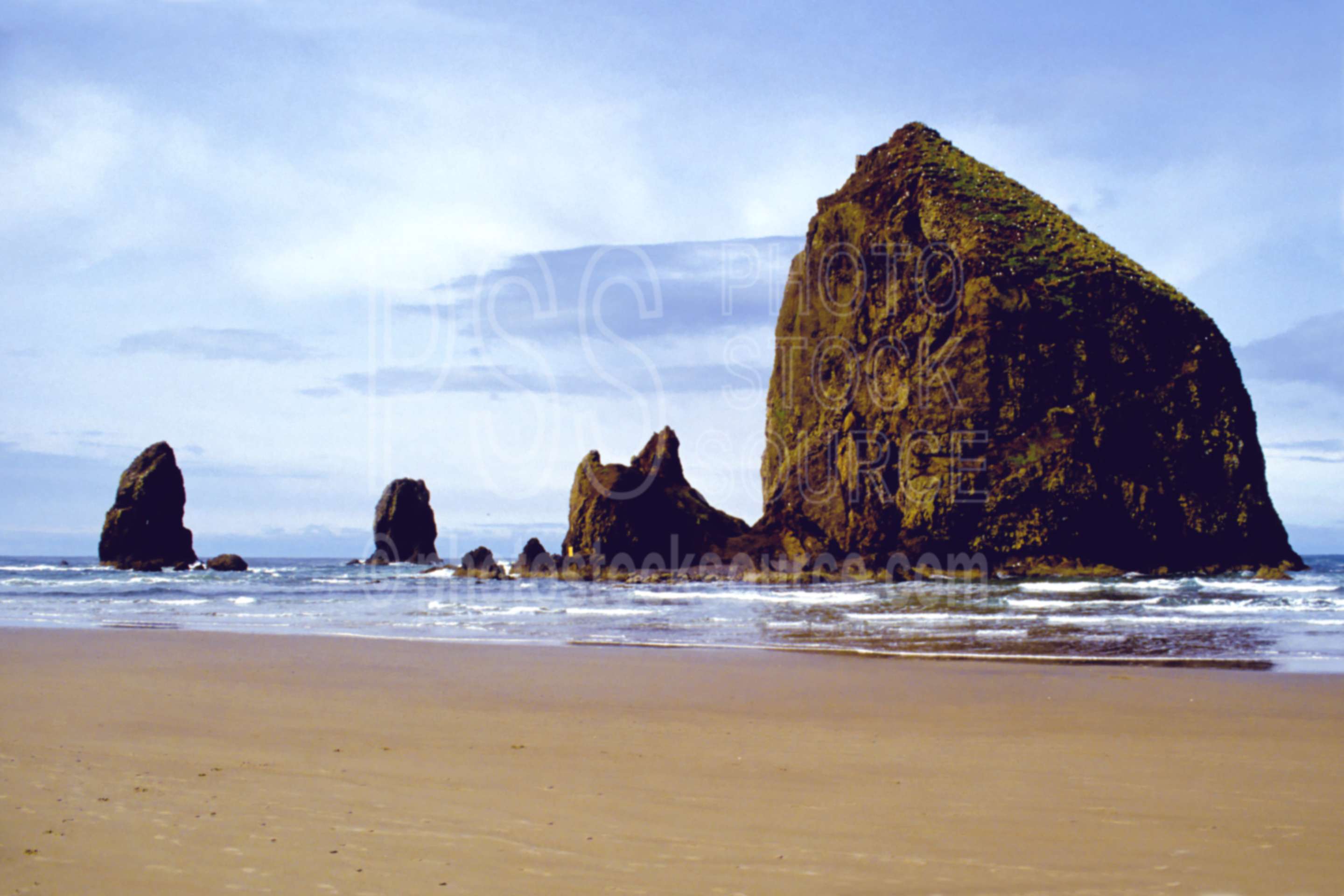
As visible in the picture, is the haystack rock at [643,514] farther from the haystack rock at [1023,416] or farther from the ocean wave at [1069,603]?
the ocean wave at [1069,603]

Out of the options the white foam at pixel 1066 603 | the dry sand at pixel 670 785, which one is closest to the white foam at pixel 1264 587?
the white foam at pixel 1066 603

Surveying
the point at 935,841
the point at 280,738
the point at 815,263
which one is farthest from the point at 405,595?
the point at 815,263

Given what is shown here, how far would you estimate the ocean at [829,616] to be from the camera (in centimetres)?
1349

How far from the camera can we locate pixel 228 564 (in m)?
71.2

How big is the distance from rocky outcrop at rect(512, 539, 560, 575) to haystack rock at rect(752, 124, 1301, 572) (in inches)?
508

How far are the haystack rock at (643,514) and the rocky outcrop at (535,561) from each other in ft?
3.75

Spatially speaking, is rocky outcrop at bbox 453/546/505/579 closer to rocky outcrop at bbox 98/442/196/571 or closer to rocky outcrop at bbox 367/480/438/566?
rocky outcrop at bbox 367/480/438/566

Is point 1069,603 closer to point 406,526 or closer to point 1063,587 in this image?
point 1063,587

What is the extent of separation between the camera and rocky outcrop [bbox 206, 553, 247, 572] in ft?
234

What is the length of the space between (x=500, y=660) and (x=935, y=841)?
8.39 meters

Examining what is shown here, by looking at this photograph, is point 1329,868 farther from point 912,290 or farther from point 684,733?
point 912,290

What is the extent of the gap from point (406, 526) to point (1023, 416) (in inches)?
2349

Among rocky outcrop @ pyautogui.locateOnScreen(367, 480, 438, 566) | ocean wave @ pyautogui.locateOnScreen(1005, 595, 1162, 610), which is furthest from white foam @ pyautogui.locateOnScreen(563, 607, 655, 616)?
rocky outcrop @ pyautogui.locateOnScreen(367, 480, 438, 566)

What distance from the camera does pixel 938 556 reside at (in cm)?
4534
